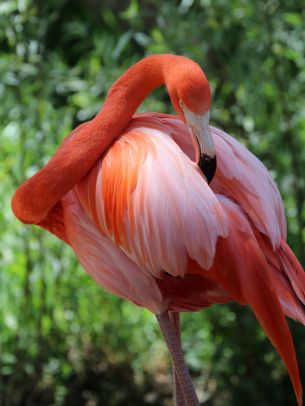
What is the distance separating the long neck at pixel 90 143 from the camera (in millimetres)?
2586

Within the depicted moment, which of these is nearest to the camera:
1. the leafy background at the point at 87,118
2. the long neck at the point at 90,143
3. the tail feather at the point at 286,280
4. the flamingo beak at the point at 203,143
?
the flamingo beak at the point at 203,143

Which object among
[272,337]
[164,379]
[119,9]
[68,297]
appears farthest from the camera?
[119,9]

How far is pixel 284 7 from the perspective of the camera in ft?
12.2

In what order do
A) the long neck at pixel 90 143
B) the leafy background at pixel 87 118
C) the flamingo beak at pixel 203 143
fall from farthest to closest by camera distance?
the leafy background at pixel 87 118 → the long neck at pixel 90 143 → the flamingo beak at pixel 203 143

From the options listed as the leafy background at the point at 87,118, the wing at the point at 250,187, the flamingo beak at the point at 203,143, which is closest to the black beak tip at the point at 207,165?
the flamingo beak at the point at 203,143

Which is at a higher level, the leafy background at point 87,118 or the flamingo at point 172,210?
the flamingo at point 172,210

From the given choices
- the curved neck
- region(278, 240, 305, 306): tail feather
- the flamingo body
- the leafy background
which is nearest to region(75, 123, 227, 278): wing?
the flamingo body

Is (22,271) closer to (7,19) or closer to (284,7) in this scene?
(7,19)

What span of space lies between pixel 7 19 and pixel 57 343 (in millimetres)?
1419

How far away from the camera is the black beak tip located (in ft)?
7.73

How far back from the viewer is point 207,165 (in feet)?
7.76

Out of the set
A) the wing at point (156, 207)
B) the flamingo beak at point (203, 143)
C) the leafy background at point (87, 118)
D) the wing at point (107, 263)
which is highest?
the flamingo beak at point (203, 143)

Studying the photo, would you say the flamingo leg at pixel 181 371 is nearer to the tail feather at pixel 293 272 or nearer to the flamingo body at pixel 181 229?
the flamingo body at pixel 181 229

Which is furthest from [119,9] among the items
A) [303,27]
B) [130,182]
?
[130,182]
